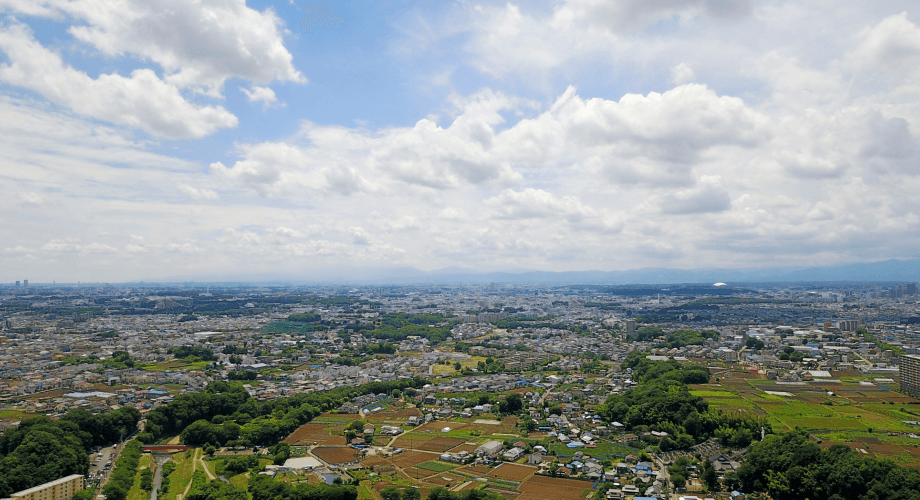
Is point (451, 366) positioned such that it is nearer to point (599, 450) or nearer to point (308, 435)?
point (308, 435)

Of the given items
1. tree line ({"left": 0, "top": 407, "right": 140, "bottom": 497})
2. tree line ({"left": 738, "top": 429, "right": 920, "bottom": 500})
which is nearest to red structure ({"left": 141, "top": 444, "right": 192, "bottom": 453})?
tree line ({"left": 0, "top": 407, "right": 140, "bottom": 497})

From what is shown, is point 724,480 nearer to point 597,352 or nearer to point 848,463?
point 848,463

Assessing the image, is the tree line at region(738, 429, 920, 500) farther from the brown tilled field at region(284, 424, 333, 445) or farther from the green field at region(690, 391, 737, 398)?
the brown tilled field at region(284, 424, 333, 445)

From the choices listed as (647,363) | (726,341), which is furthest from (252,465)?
(726,341)

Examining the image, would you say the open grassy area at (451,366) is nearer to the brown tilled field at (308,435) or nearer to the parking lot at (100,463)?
the brown tilled field at (308,435)

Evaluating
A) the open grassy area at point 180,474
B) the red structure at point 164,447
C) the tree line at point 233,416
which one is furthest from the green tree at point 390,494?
the red structure at point 164,447

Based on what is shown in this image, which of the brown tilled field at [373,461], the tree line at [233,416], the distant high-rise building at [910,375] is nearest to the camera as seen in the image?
the brown tilled field at [373,461]
